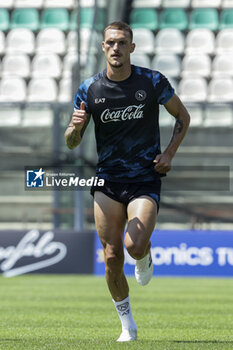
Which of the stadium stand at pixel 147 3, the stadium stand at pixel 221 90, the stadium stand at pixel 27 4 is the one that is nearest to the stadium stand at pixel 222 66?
the stadium stand at pixel 221 90

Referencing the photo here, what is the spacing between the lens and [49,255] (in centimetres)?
1739

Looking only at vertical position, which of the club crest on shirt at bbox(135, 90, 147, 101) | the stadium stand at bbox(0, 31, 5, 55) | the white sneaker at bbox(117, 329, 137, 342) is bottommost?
the white sneaker at bbox(117, 329, 137, 342)

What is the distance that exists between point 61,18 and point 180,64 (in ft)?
14.5

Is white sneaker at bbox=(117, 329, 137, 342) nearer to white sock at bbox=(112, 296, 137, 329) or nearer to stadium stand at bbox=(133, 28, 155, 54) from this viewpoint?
white sock at bbox=(112, 296, 137, 329)

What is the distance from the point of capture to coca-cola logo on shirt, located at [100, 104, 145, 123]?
6305 mm

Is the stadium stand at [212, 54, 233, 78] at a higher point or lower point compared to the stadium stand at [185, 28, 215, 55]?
lower

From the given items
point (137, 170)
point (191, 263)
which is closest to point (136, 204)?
point (137, 170)

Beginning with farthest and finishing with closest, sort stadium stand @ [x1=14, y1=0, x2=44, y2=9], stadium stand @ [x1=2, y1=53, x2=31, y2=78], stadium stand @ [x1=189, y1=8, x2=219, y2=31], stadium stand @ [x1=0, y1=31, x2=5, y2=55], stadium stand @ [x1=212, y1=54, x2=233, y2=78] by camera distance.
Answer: stadium stand @ [x1=14, y1=0, x2=44, y2=9] < stadium stand @ [x1=189, y1=8, x2=219, y2=31] < stadium stand @ [x1=0, y1=31, x2=5, y2=55] < stadium stand @ [x1=2, y1=53, x2=31, y2=78] < stadium stand @ [x1=212, y1=54, x2=233, y2=78]

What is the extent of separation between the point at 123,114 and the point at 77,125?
1.26 feet

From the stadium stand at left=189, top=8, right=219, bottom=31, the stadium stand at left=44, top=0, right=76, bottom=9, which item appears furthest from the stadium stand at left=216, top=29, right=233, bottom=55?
the stadium stand at left=44, top=0, right=76, bottom=9

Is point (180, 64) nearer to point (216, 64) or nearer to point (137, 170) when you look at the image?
point (216, 64)

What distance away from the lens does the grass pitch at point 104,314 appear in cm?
623

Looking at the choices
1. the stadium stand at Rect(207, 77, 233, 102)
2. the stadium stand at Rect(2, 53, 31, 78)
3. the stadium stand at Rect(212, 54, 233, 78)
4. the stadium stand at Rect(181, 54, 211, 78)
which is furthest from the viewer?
the stadium stand at Rect(2, 53, 31, 78)

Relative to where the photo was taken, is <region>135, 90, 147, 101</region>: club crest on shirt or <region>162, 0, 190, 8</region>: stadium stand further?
<region>162, 0, 190, 8</region>: stadium stand
